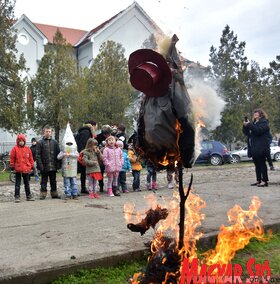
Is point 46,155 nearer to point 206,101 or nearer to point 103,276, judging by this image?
point 103,276

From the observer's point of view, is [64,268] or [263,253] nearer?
[64,268]

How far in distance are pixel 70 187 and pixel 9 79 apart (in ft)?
51.9

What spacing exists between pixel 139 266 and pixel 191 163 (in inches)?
74.7

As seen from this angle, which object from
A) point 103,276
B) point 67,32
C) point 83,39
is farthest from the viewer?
point 67,32

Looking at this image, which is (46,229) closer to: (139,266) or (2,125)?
(139,266)

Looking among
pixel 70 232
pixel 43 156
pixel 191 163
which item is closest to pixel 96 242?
pixel 70 232

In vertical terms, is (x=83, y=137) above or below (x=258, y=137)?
above

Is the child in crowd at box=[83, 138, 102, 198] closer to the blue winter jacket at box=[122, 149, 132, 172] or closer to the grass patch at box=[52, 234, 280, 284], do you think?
the blue winter jacket at box=[122, 149, 132, 172]

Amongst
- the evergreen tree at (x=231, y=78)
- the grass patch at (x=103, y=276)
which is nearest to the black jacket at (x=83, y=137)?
the grass patch at (x=103, y=276)

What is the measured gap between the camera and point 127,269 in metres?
4.46

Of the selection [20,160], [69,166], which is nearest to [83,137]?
[69,166]

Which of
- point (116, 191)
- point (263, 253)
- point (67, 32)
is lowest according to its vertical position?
point (263, 253)

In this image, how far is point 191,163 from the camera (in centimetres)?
320

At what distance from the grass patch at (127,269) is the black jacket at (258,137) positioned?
5.38 metres
